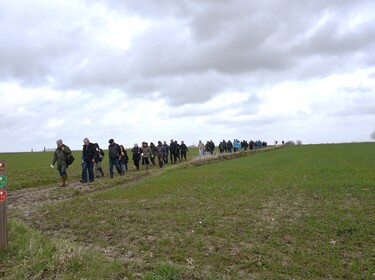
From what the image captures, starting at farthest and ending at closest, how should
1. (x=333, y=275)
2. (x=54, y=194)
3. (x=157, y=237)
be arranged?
(x=54, y=194), (x=157, y=237), (x=333, y=275)

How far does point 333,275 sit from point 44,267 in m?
4.94

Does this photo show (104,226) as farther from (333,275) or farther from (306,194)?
(306,194)

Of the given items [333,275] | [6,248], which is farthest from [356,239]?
[6,248]

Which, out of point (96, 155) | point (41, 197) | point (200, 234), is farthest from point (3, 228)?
point (96, 155)

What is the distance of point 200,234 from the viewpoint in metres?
7.86

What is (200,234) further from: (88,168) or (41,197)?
(88,168)

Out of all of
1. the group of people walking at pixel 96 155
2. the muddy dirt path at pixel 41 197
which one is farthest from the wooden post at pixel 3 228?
the group of people walking at pixel 96 155

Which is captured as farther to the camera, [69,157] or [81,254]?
[69,157]

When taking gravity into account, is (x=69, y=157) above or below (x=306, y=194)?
above

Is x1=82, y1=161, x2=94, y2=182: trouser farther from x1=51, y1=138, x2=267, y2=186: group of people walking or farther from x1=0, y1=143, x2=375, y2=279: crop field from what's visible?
x1=0, y1=143, x2=375, y2=279: crop field

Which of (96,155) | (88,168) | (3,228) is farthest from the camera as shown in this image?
(96,155)

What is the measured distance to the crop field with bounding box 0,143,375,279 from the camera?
233 inches

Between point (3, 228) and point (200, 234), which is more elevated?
point (3, 228)

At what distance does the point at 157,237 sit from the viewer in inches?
307
